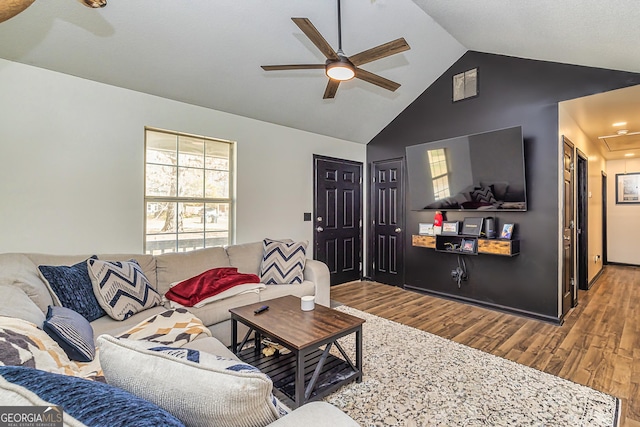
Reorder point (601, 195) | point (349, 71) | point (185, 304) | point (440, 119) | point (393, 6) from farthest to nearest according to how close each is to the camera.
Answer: point (601, 195) < point (440, 119) < point (393, 6) < point (185, 304) < point (349, 71)

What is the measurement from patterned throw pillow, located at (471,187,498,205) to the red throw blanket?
9.50 ft

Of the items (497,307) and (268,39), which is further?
(497,307)

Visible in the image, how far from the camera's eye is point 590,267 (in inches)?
196

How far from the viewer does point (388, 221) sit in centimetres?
507

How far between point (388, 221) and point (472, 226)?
140 cm

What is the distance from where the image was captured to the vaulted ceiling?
2.32 metres

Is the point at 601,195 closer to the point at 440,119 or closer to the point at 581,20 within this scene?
the point at 440,119

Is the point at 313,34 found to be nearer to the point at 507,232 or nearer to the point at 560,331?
the point at 507,232

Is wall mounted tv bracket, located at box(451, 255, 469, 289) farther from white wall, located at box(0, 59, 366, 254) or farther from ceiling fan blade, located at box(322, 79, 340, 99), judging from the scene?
white wall, located at box(0, 59, 366, 254)

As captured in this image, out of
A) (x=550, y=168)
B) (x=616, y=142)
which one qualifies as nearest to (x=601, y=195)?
(x=616, y=142)

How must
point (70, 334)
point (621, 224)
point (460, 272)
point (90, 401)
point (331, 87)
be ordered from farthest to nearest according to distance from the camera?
point (621, 224), point (460, 272), point (331, 87), point (70, 334), point (90, 401)

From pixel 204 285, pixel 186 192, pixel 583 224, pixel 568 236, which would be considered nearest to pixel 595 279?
pixel 583 224

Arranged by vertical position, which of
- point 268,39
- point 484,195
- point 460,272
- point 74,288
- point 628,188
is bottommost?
point 460,272

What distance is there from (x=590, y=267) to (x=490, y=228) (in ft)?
8.67
